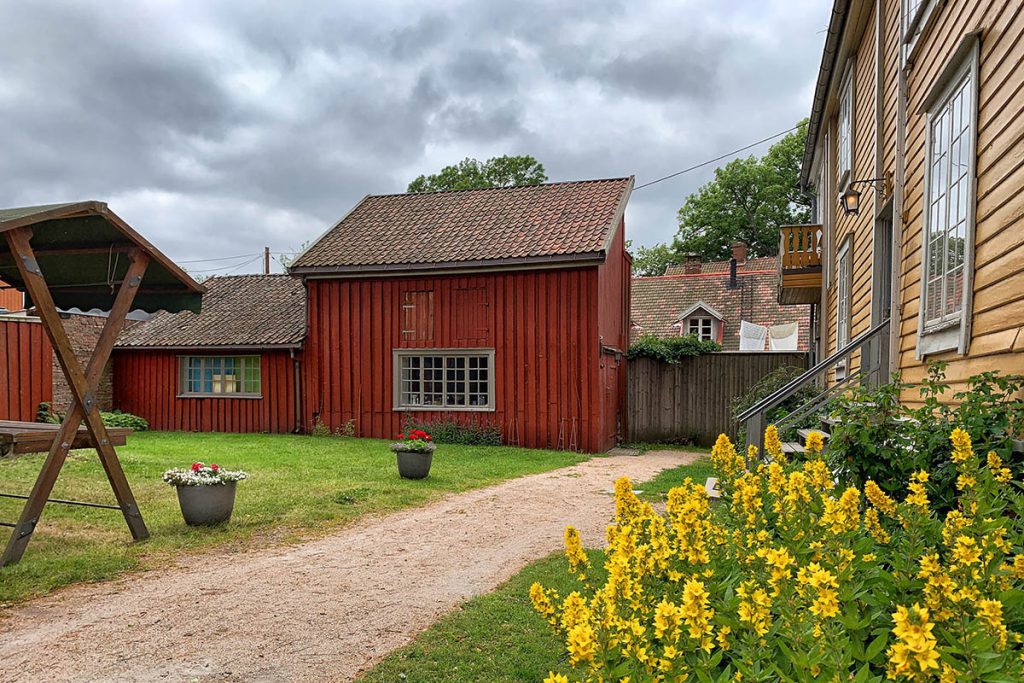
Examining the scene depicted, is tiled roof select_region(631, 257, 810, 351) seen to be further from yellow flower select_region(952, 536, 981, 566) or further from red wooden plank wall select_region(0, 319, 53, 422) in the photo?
yellow flower select_region(952, 536, 981, 566)

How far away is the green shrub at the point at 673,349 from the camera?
52.5 ft

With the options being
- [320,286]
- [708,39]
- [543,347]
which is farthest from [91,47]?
[708,39]

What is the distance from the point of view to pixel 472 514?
7.60 metres

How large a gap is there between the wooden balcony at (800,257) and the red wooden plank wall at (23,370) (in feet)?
48.7

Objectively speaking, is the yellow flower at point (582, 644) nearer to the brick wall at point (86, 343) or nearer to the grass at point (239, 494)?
the grass at point (239, 494)

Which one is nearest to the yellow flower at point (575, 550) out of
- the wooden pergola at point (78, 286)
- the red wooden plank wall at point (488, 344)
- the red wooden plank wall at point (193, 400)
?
the wooden pergola at point (78, 286)

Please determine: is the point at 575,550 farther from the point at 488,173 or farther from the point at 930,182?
the point at 488,173

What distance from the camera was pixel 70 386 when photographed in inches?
221

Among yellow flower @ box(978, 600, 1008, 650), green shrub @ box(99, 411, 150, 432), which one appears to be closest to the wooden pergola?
yellow flower @ box(978, 600, 1008, 650)

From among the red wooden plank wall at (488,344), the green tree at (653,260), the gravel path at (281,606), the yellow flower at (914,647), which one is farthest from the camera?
the green tree at (653,260)

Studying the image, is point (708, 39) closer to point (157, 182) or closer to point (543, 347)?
point (543, 347)

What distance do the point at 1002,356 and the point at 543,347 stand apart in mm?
10577

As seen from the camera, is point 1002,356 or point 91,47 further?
point 91,47

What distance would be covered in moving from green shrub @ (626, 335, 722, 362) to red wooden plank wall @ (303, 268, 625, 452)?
85.9 inches
